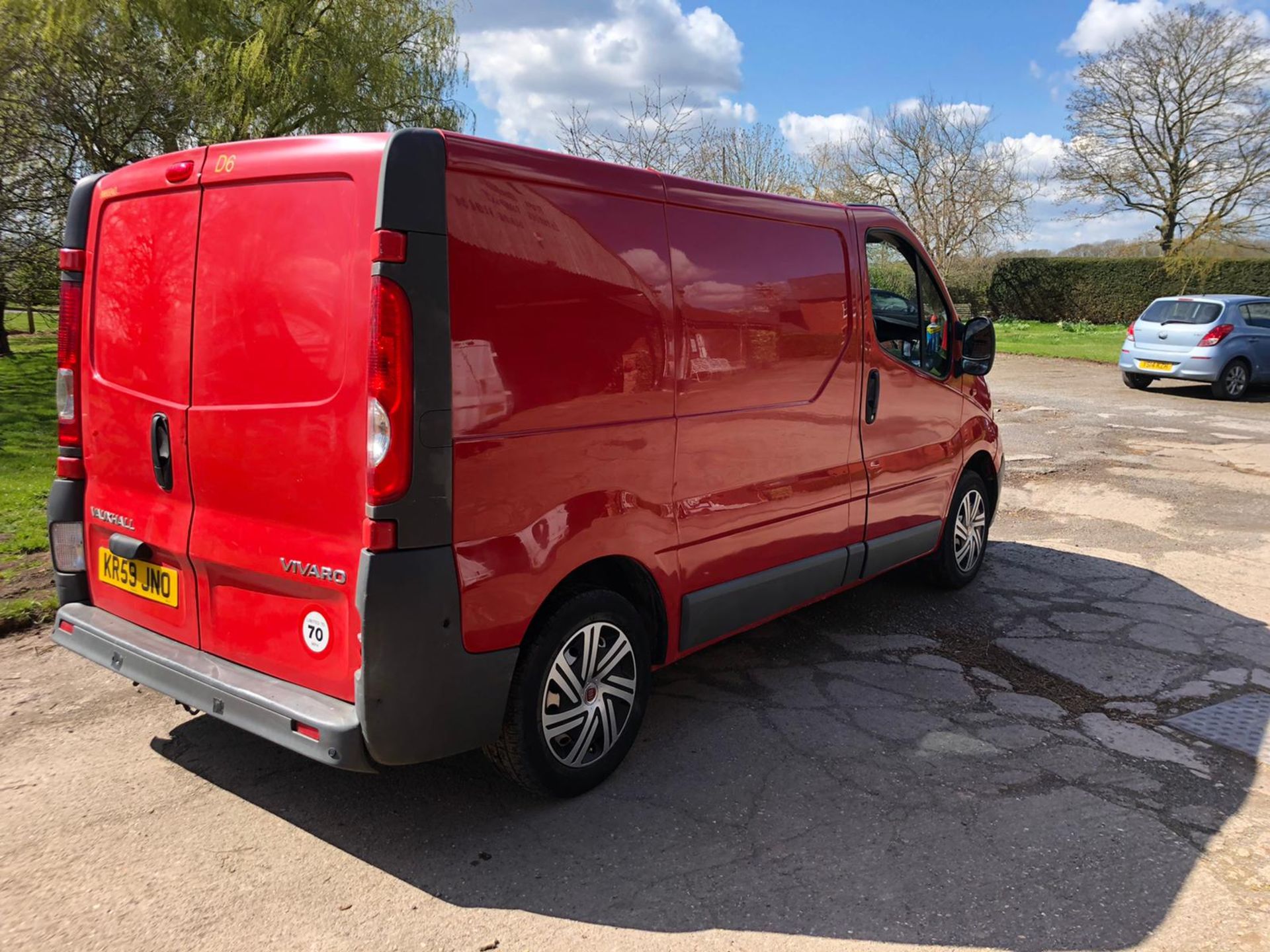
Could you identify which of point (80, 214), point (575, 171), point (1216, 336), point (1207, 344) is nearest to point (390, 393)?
point (575, 171)

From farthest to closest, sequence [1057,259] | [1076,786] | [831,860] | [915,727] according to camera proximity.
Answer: [1057,259]
[915,727]
[1076,786]
[831,860]

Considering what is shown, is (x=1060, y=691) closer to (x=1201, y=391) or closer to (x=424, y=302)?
(x=424, y=302)

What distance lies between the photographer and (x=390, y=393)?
2756 mm

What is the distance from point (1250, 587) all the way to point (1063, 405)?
929 centimetres

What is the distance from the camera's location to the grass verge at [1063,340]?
24.1 m

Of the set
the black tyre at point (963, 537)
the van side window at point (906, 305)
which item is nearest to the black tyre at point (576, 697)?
the van side window at point (906, 305)

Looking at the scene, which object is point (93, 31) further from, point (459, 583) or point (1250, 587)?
point (1250, 587)

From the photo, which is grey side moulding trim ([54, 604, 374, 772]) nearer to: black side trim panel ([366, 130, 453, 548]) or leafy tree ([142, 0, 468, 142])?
black side trim panel ([366, 130, 453, 548])

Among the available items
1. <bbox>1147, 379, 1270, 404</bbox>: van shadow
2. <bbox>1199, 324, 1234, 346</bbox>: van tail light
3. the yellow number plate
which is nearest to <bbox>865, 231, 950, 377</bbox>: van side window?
the yellow number plate

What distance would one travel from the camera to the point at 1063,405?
49.5ft

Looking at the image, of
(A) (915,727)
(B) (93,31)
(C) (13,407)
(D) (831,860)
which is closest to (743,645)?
(A) (915,727)

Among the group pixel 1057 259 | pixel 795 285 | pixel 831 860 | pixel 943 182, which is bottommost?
pixel 831 860

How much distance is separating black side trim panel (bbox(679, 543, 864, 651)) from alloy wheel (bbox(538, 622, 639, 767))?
385 mm

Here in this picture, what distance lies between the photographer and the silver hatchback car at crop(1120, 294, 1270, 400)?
16375 mm
